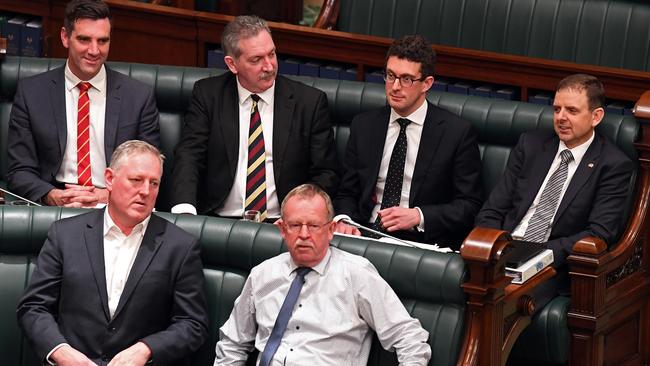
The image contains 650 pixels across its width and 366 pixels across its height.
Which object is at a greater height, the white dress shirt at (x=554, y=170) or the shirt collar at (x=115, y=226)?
the white dress shirt at (x=554, y=170)

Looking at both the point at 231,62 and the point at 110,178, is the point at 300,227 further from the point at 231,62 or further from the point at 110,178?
the point at 231,62

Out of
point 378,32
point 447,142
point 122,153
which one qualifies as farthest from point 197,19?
point 122,153

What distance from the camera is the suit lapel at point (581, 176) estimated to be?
15.0 feet

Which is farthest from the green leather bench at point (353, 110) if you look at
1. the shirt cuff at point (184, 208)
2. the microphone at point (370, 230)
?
the microphone at point (370, 230)

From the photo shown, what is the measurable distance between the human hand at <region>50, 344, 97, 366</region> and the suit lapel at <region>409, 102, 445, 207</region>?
4.60 ft

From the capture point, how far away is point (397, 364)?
3848 mm

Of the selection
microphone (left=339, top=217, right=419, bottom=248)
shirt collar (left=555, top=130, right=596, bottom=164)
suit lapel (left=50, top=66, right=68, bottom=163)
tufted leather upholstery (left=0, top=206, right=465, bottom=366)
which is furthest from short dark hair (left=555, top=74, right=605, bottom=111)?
suit lapel (left=50, top=66, right=68, bottom=163)

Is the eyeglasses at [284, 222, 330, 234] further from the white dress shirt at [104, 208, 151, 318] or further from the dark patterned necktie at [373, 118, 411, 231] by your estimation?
the dark patterned necktie at [373, 118, 411, 231]

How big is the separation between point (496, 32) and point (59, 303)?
270cm

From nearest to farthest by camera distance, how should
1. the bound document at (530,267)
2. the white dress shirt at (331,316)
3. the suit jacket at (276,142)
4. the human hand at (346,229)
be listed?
the white dress shirt at (331,316) < the bound document at (530,267) < the human hand at (346,229) < the suit jacket at (276,142)

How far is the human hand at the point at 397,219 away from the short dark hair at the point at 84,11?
48.8 inches

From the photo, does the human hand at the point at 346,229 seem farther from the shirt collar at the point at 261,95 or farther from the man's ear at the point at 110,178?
the man's ear at the point at 110,178

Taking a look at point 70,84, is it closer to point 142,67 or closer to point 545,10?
point 142,67

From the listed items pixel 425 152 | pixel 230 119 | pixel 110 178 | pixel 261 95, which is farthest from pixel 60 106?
pixel 425 152
